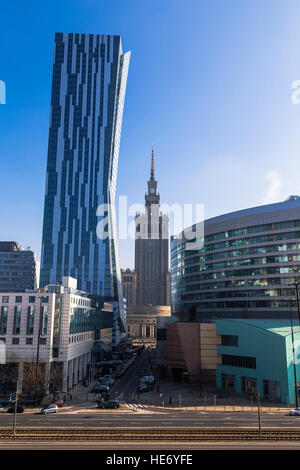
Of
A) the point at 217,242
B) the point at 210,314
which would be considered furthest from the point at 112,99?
the point at 210,314

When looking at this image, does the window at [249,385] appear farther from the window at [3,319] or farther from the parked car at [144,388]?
the window at [3,319]

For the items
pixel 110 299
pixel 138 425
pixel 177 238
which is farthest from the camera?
pixel 110 299

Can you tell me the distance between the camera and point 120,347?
135 metres

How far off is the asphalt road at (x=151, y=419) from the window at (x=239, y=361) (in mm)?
15054

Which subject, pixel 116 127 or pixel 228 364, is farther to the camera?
pixel 116 127

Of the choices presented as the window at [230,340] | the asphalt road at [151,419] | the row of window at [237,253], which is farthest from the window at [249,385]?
the row of window at [237,253]

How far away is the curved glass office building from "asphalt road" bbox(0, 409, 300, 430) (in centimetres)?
4128

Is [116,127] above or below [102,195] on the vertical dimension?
above

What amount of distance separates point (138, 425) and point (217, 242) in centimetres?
6619

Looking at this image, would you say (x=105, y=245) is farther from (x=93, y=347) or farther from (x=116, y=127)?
(x=93, y=347)

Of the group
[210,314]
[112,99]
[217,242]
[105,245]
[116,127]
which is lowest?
[210,314]

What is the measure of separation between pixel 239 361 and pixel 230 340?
14.0 feet

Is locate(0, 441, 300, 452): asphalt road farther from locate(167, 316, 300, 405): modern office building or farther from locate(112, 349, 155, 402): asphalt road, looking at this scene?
locate(112, 349, 155, 402): asphalt road

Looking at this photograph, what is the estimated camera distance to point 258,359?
198 feet
